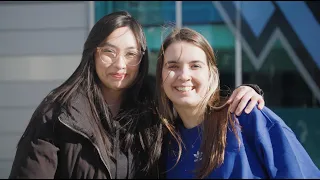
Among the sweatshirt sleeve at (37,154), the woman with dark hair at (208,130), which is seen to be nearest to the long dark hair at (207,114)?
the woman with dark hair at (208,130)

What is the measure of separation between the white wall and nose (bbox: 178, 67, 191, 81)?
13.4 feet

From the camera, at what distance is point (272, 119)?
1.86 meters

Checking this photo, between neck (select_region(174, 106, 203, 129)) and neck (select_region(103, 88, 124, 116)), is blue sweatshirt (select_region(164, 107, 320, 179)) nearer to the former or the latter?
neck (select_region(174, 106, 203, 129))

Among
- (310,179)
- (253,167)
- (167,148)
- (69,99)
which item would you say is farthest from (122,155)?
(310,179)

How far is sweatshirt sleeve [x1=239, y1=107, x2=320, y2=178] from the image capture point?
69.7 inches

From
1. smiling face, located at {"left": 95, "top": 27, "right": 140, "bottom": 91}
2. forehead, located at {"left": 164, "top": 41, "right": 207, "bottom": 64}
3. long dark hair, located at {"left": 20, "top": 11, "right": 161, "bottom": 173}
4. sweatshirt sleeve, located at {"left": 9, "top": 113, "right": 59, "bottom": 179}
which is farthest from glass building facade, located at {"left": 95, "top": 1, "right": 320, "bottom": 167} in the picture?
sweatshirt sleeve, located at {"left": 9, "top": 113, "right": 59, "bottom": 179}

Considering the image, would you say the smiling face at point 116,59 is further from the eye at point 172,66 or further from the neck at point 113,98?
the eye at point 172,66

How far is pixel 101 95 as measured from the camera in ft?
7.22

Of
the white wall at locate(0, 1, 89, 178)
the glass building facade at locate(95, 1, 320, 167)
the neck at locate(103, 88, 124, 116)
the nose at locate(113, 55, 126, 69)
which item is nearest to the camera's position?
the nose at locate(113, 55, 126, 69)

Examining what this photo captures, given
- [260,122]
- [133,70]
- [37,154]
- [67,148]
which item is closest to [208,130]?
[260,122]

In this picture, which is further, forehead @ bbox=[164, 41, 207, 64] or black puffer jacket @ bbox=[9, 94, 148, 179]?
forehead @ bbox=[164, 41, 207, 64]

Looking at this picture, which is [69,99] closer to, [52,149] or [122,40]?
[52,149]

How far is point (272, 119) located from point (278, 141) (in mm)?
108

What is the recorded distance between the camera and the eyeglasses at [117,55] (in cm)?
215
